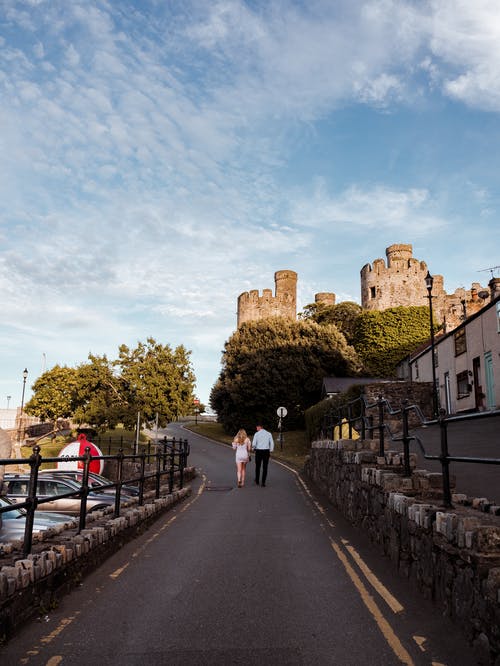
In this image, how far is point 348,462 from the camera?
10820 mm

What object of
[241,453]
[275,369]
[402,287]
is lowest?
[241,453]

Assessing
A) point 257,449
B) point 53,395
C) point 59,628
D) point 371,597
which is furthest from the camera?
point 53,395

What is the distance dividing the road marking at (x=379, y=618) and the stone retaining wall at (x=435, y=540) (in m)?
0.50

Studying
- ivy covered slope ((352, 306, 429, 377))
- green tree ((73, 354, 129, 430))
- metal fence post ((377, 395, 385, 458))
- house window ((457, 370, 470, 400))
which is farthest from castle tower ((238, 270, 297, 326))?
metal fence post ((377, 395, 385, 458))

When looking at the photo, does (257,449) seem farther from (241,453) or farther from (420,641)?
(420,641)

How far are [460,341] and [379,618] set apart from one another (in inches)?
1085

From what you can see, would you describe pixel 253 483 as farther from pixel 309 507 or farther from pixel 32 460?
pixel 32 460

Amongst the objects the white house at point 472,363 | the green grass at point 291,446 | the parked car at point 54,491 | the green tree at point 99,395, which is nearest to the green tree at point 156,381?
the green tree at point 99,395

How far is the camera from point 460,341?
30328 millimetres

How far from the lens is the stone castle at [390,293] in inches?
2643

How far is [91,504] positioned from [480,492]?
8.35m

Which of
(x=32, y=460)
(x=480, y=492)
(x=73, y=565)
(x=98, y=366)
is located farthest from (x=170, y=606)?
(x=98, y=366)

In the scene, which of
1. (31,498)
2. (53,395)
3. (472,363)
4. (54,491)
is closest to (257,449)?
(54,491)

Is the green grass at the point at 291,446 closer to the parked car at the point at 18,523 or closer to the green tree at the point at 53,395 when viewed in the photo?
the green tree at the point at 53,395
